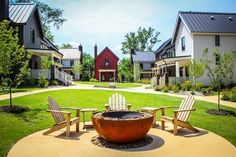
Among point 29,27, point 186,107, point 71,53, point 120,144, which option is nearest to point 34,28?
point 29,27

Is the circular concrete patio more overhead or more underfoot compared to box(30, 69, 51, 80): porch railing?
more underfoot

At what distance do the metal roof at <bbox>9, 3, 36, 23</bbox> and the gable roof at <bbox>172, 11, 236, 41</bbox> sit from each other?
1637 centimetres

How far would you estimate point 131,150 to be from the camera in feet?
17.7

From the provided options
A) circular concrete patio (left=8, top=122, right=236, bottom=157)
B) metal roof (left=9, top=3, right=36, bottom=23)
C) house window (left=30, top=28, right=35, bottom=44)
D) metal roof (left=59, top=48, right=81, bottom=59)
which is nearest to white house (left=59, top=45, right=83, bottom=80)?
metal roof (left=59, top=48, right=81, bottom=59)

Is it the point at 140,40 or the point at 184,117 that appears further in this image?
the point at 140,40

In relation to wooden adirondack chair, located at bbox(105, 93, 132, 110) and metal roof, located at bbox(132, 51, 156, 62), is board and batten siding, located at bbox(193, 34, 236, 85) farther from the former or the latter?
metal roof, located at bbox(132, 51, 156, 62)

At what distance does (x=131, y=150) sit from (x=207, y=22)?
2468cm

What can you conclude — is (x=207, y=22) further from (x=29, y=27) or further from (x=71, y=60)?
(x=71, y=60)

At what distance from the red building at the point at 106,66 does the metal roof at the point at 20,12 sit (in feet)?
92.8

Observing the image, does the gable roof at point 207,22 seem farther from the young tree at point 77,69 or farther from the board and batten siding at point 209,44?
the young tree at point 77,69

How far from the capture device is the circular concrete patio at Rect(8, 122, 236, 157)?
5152mm

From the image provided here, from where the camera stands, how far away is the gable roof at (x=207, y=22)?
25.5 meters

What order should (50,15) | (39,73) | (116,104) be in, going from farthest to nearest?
1. (50,15)
2. (39,73)
3. (116,104)

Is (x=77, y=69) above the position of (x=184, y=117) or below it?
above
